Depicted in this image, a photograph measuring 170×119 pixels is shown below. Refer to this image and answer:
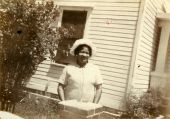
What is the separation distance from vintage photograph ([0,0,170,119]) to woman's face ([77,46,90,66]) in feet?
10.6

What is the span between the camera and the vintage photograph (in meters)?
6.97

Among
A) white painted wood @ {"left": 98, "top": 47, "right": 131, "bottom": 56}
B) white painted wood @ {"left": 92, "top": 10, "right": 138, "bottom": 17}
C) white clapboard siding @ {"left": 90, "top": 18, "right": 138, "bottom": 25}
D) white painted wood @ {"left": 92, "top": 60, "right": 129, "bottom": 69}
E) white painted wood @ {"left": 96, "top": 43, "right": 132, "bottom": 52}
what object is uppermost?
white painted wood @ {"left": 92, "top": 10, "right": 138, "bottom": 17}

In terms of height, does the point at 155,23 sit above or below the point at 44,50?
above

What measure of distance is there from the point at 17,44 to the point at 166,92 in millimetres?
4627

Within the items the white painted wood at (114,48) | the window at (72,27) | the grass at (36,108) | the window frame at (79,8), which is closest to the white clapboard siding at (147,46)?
the white painted wood at (114,48)

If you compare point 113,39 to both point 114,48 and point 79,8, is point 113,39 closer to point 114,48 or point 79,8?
point 114,48

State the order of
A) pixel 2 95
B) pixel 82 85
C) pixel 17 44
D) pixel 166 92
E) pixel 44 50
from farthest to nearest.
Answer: pixel 166 92, pixel 44 50, pixel 17 44, pixel 2 95, pixel 82 85

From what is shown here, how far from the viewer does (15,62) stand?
7.04m

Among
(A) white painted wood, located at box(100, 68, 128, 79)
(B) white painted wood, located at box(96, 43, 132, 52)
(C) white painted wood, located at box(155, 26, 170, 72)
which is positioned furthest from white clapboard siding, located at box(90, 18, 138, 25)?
(C) white painted wood, located at box(155, 26, 170, 72)

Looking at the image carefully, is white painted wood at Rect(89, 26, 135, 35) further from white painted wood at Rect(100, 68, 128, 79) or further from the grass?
the grass

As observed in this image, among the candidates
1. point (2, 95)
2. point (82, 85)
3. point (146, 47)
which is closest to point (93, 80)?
point (82, 85)

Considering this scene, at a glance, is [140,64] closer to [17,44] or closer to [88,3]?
[88,3]

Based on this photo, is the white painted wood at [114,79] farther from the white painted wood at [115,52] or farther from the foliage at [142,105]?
the white painted wood at [115,52]

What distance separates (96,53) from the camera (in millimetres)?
6680
